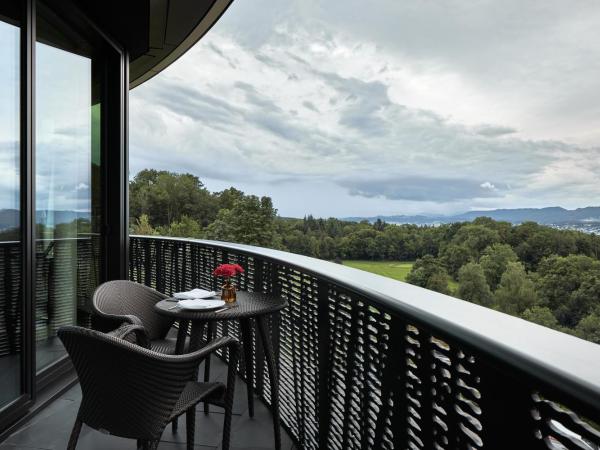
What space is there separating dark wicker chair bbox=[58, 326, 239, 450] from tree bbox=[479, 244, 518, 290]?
2513 centimetres

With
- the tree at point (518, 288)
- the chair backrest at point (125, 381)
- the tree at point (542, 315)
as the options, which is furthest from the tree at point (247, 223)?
the chair backrest at point (125, 381)

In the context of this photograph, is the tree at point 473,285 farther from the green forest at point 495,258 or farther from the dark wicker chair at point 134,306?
the dark wicker chair at point 134,306

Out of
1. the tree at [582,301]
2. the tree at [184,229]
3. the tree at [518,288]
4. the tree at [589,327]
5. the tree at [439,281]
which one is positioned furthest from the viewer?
the tree at [184,229]

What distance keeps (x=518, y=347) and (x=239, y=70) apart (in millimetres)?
38566

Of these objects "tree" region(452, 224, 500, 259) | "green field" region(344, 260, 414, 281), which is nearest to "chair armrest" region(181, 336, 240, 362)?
"green field" region(344, 260, 414, 281)

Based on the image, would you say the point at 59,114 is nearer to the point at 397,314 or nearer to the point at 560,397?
the point at 397,314

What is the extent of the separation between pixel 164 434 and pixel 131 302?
35.3 inches

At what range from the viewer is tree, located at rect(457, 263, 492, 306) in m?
24.9

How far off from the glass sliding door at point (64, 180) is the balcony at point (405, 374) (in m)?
0.77

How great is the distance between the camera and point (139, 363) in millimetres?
1849

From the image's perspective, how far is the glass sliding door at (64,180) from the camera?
129 inches

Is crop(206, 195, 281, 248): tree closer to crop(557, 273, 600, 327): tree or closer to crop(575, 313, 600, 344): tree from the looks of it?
crop(557, 273, 600, 327): tree

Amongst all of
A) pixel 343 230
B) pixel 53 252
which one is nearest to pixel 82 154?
pixel 53 252

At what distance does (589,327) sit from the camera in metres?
22.1
